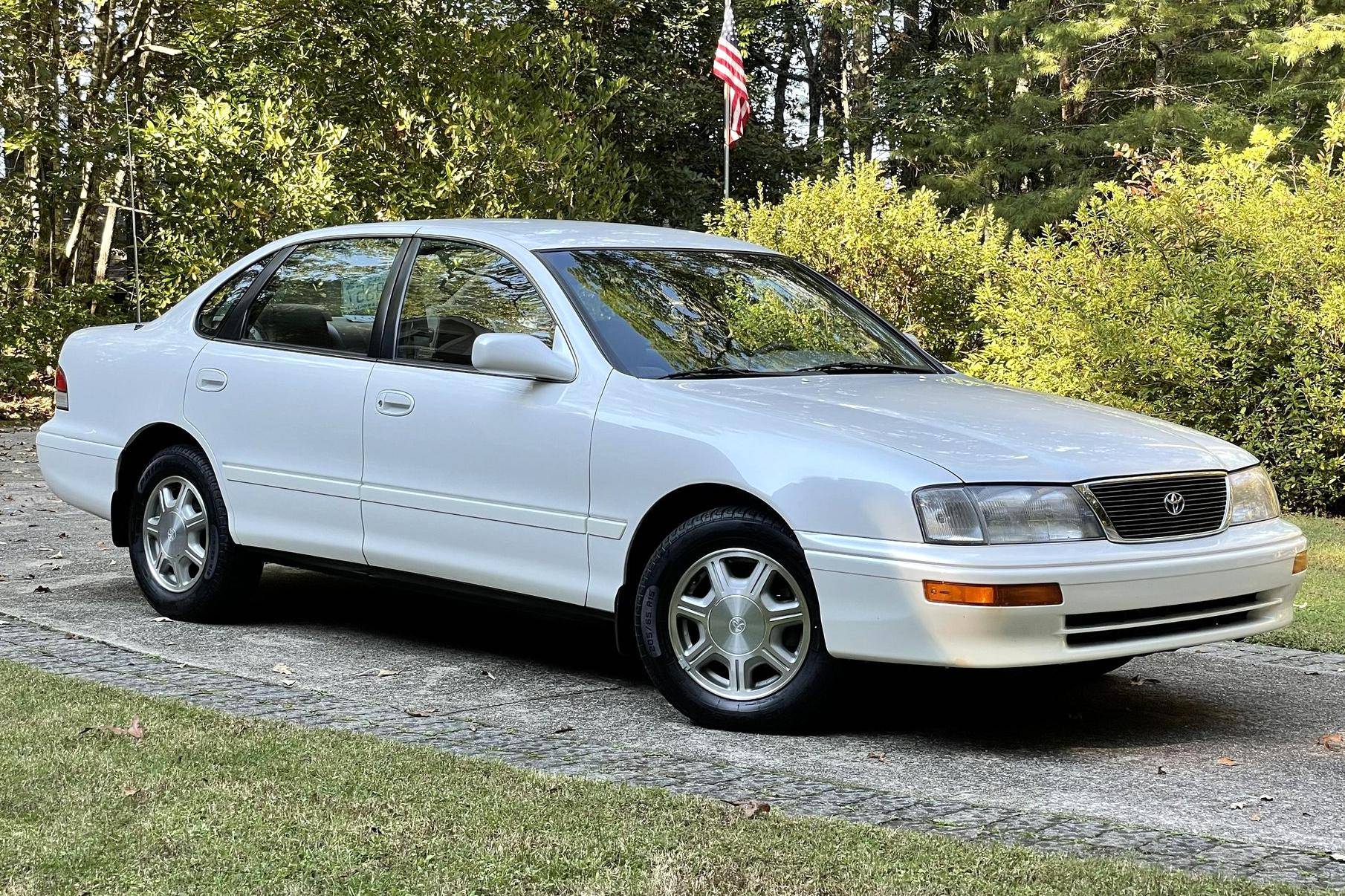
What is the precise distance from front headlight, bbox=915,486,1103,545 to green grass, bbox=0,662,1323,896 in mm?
1047

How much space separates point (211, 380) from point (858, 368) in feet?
9.16

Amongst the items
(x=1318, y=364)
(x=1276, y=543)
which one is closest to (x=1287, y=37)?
(x=1318, y=364)

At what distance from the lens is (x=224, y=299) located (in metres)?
7.31

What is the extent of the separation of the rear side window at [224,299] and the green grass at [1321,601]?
4734 millimetres

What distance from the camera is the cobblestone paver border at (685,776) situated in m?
4.14

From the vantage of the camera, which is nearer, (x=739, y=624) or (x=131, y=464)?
(x=739, y=624)

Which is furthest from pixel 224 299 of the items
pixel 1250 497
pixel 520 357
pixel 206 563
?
pixel 1250 497

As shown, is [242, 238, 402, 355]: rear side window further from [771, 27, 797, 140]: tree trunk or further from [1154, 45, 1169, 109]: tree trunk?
[771, 27, 797, 140]: tree trunk

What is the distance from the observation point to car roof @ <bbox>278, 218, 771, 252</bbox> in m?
6.46

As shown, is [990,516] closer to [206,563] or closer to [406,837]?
[406,837]

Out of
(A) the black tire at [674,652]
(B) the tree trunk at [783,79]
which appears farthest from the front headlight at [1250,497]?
(B) the tree trunk at [783,79]

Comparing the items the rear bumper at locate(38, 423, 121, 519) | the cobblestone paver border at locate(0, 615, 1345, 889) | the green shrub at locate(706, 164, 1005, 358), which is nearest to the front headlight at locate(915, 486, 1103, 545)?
the cobblestone paver border at locate(0, 615, 1345, 889)

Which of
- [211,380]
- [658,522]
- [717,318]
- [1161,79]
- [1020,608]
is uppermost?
[1161,79]

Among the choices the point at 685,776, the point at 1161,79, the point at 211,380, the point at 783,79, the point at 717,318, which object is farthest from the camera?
the point at 783,79
